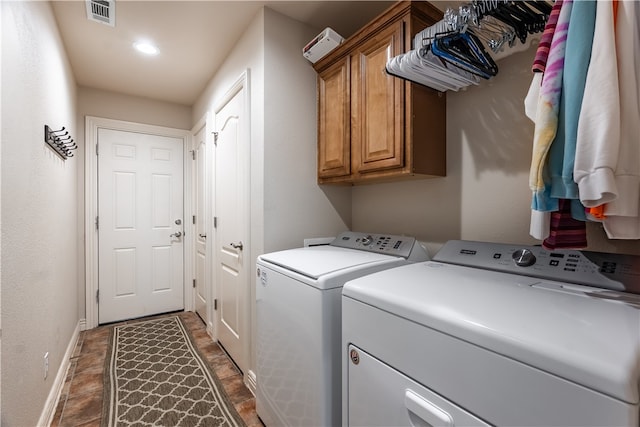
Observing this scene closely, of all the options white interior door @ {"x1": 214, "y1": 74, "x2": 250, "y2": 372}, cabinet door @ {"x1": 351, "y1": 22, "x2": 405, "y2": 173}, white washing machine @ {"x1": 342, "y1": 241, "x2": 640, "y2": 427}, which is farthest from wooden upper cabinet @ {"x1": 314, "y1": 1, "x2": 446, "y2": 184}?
white interior door @ {"x1": 214, "y1": 74, "x2": 250, "y2": 372}

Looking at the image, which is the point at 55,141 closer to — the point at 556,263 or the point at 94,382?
the point at 94,382

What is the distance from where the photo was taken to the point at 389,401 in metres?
0.84


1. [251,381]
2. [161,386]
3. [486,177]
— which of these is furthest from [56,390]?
[486,177]

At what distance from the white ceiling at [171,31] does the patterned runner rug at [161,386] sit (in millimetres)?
2416

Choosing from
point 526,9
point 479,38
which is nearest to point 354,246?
point 479,38

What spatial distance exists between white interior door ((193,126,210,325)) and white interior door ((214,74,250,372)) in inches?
15.4

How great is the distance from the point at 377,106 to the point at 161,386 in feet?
7.25

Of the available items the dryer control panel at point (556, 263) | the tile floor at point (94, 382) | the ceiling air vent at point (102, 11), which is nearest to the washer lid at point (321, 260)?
the dryer control panel at point (556, 263)

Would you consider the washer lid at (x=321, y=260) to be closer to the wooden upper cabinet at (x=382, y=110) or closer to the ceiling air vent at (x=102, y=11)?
the wooden upper cabinet at (x=382, y=110)

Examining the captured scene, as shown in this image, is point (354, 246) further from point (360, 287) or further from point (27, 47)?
point (27, 47)

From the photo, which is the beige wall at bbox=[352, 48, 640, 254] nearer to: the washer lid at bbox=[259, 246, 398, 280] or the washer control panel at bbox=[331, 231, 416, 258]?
the washer control panel at bbox=[331, 231, 416, 258]

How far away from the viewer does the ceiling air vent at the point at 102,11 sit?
176cm

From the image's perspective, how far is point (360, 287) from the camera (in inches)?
37.8

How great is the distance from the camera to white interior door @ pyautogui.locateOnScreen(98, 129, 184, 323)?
308 centimetres
